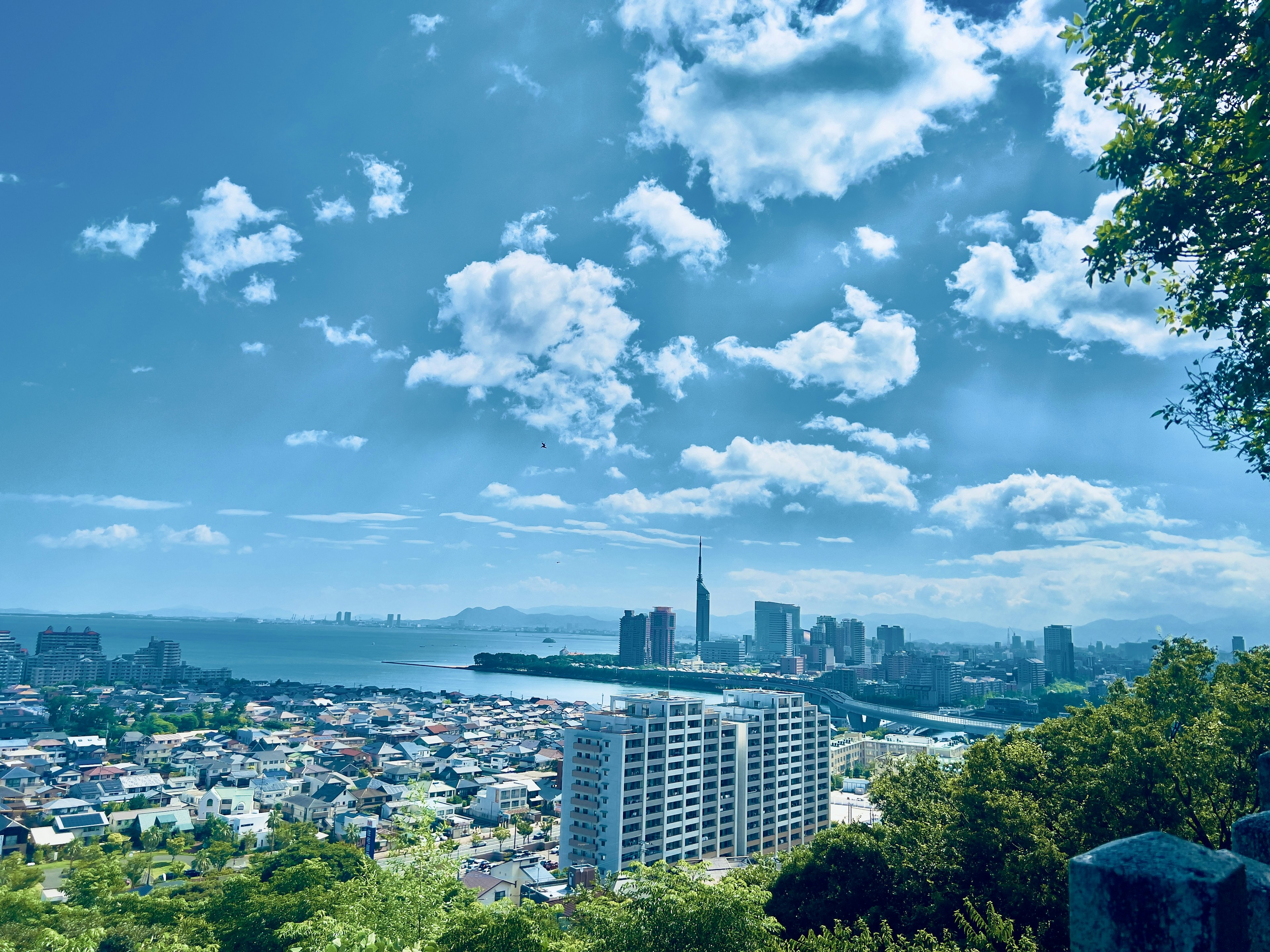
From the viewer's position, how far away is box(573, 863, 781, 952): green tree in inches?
316

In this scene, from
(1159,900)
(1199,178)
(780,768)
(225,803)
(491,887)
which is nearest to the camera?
(1159,900)

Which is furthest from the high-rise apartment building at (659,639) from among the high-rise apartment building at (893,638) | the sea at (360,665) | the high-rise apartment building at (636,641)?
the high-rise apartment building at (893,638)

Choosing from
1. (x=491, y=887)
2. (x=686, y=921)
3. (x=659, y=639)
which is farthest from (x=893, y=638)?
(x=686, y=921)

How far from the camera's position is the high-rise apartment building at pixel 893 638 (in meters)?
151

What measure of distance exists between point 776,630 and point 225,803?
14183cm

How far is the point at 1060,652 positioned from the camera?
381 feet

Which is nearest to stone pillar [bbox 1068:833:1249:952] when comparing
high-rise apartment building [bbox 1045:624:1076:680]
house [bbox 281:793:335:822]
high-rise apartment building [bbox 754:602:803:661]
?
house [bbox 281:793:335:822]

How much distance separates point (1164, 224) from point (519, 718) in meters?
72.7

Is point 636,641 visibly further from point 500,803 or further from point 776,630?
point 500,803

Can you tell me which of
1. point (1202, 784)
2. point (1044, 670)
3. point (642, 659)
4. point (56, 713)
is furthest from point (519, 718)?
point (1044, 670)

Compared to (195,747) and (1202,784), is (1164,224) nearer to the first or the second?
(1202,784)

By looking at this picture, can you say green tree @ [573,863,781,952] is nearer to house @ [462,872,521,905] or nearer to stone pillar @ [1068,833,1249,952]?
stone pillar @ [1068,833,1249,952]

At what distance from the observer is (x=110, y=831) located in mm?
29469

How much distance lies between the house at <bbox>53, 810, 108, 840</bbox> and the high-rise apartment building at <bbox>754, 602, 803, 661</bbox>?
133949 mm
